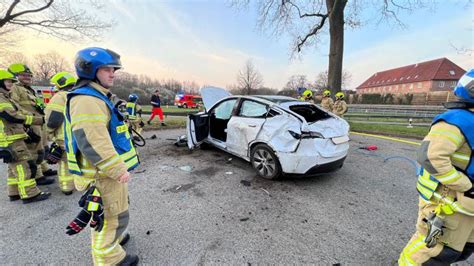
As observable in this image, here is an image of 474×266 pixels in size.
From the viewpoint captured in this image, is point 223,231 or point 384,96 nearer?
point 223,231

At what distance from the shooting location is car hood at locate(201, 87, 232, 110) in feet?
18.1

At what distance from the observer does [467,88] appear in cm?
132

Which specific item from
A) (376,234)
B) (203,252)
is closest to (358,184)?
(376,234)

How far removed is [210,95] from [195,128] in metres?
1.40

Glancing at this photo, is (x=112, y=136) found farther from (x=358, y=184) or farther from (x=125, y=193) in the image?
(x=358, y=184)

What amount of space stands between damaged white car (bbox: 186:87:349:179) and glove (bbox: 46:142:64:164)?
2.80 metres

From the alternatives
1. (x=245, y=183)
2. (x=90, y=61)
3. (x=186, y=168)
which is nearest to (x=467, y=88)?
(x=90, y=61)

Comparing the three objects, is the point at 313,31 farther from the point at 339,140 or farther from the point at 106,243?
the point at 106,243


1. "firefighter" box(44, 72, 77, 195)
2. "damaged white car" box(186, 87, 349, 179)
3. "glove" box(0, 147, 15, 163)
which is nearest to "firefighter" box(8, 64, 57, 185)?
"glove" box(0, 147, 15, 163)

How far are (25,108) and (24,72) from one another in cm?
60

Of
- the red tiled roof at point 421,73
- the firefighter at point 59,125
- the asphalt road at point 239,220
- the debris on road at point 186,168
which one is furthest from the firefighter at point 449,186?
the red tiled roof at point 421,73

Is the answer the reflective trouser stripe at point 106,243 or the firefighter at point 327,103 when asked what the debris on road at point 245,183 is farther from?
the firefighter at point 327,103

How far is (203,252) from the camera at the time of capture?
203cm

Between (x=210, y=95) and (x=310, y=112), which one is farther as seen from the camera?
(x=210, y=95)
